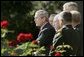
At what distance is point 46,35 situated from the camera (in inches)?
305

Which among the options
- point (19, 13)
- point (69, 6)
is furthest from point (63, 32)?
point (19, 13)

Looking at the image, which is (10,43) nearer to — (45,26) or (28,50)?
(28,50)

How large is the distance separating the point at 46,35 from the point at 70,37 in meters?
0.63

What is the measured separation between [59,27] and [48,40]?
0.44m

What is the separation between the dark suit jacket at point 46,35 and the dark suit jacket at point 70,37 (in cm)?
48

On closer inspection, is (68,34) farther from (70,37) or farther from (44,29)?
(44,29)

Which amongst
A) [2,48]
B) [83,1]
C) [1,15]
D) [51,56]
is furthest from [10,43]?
[1,15]

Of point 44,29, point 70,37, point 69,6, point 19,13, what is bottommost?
point 70,37

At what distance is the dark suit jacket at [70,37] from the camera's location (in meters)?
7.14

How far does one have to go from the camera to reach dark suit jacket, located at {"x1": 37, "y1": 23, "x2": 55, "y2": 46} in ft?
25.0

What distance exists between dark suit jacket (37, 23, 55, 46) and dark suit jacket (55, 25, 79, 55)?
1.57 feet

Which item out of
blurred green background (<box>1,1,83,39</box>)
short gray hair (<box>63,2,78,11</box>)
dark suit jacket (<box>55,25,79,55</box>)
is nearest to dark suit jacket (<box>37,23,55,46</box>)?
short gray hair (<box>63,2,78,11</box>)

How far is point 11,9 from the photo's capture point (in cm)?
1653

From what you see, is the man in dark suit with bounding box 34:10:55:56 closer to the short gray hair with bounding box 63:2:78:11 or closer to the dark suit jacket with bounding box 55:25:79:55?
the short gray hair with bounding box 63:2:78:11
